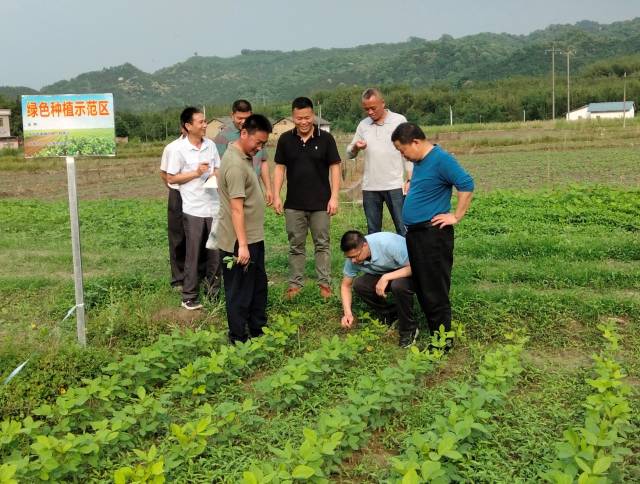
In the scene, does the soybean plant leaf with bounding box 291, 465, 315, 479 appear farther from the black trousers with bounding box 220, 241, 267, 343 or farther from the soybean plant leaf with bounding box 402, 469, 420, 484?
the black trousers with bounding box 220, 241, 267, 343

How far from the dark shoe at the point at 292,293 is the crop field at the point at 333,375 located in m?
0.07

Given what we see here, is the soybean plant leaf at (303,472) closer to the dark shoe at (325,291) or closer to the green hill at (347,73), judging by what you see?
the dark shoe at (325,291)

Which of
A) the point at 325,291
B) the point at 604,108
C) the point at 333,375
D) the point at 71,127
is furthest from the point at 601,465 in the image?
the point at 604,108

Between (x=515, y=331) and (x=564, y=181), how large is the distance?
13.8 metres

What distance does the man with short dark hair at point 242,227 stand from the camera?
480 cm

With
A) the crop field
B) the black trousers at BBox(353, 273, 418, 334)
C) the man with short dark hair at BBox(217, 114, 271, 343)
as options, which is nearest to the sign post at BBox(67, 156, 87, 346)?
the crop field

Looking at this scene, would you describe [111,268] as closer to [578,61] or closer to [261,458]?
[261,458]

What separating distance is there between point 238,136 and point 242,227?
1698 millimetres

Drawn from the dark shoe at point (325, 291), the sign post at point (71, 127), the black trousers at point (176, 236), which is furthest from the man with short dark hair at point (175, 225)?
the dark shoe at point (325, 291)

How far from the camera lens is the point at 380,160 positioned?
609 cm

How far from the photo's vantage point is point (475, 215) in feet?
32.7

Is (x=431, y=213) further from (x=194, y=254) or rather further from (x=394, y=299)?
(x=194, y=254)

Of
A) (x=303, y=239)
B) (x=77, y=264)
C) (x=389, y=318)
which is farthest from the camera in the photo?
(x=303, y=239)

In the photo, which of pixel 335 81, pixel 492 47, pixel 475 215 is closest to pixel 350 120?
pixel 475 215
